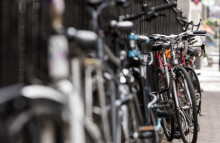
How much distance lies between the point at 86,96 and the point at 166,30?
6132 mm

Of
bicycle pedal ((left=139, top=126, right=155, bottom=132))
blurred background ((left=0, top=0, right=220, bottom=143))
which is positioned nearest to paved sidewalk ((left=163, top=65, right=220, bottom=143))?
blurred background ((left=0, top=0, right=220, bottom=143))

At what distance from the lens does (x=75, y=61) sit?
2.14 meters

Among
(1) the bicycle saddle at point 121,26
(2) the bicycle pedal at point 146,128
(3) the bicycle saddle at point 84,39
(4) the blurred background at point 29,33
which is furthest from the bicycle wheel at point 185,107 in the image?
(3) the bicycle saddle at point 84,39

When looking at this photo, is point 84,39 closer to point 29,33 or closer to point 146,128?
point 29,33

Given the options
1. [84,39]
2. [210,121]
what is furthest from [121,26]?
[210,121]

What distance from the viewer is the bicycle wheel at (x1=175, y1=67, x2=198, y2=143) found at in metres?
5.04

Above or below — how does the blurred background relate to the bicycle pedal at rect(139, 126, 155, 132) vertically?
above

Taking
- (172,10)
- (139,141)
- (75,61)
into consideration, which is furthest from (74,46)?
(172,10)

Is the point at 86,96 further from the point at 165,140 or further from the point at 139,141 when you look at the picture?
the point at 165,140

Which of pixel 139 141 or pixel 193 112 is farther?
pixel 193 112

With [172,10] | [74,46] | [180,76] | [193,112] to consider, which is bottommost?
[193,112]

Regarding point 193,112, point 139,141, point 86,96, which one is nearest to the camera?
point 86,96

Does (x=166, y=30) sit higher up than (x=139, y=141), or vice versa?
(x=166, y=30)

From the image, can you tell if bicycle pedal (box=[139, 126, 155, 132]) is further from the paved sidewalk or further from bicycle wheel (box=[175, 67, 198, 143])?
the paved sidewalk
